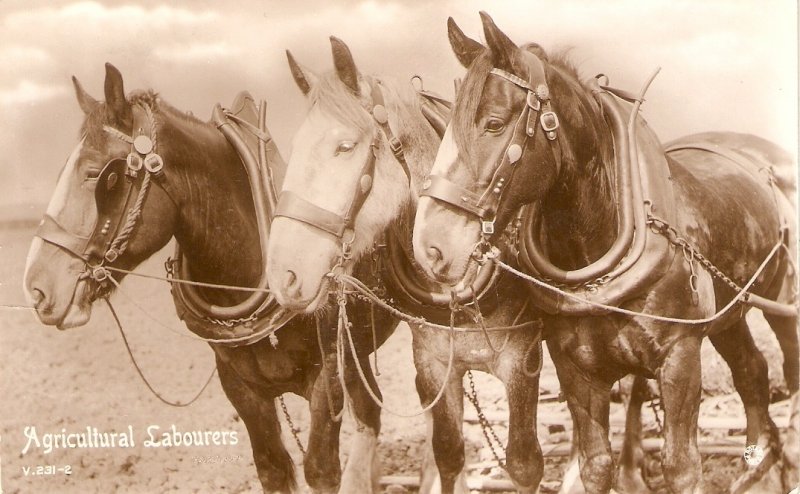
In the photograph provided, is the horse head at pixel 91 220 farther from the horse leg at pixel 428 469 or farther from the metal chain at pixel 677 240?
the metal chain at pixel 677 240

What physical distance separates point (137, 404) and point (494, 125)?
2134 millimetres

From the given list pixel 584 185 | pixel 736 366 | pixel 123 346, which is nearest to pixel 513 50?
pixel 584 185

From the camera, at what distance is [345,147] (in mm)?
3033

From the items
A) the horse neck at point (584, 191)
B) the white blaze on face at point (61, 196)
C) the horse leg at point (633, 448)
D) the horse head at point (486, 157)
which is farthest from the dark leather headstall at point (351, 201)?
the horse leg at point (633, 448)

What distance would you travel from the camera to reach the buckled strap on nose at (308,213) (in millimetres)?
2971

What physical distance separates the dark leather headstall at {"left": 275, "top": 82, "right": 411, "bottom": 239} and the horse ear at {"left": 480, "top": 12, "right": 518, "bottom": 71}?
48 cm

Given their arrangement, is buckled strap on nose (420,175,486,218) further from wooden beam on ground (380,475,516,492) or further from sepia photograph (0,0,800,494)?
wooden beam on ground (380,475,516,492)

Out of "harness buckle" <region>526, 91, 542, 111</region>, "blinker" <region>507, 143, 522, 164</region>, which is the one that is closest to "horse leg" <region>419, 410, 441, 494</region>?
"blinker" <region>507, 143, 522, 164</region>

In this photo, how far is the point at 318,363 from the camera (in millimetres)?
3400

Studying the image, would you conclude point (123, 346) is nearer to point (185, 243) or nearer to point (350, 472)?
point (185, 243)

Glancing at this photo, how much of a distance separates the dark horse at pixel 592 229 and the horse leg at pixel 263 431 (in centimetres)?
107

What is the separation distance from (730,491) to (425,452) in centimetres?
114

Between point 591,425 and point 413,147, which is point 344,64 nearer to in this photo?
point 413,147

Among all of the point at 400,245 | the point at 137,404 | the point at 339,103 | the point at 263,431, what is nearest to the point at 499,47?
the point at 339,103
